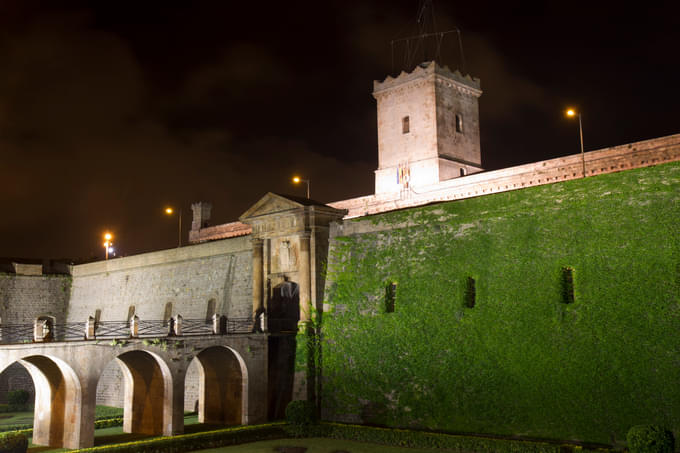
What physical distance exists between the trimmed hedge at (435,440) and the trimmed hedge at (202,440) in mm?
1627

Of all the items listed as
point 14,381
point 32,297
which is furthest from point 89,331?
point 32,297

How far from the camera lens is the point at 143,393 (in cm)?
2831

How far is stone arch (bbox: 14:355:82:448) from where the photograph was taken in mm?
23938

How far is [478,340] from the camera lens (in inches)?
938

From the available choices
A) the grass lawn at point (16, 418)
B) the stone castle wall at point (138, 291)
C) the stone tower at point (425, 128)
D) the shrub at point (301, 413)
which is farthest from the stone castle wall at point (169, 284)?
the stone tower at point (425, 128)

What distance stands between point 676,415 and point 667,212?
20.0 feet

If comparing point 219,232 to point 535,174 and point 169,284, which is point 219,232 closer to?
point 169,284

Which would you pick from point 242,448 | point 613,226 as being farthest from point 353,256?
point 613,226

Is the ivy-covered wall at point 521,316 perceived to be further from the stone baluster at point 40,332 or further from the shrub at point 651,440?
the stone baluster at point 40,332

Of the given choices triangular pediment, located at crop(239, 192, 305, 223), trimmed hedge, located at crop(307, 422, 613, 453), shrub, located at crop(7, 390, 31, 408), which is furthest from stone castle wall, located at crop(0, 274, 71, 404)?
trimmed hedge, located at crop(307, 422, 613, 453)

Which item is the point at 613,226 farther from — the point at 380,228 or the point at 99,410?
the point at 99,410

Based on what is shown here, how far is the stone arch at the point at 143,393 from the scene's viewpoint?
27.9m

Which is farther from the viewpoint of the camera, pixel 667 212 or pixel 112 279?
pixel 112 279

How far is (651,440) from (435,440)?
727 cm
